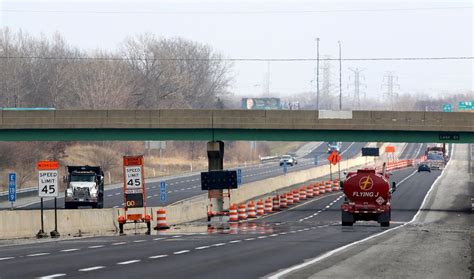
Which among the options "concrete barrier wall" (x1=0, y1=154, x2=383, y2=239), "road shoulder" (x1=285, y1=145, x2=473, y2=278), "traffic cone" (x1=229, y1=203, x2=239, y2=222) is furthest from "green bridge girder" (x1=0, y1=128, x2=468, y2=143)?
"road shoulder" (x1=285, y1=145, x2=473, y2=278)

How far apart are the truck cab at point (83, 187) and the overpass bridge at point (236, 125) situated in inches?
92.3

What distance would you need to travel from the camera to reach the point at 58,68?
155 metres

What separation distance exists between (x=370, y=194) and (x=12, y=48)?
115 meters

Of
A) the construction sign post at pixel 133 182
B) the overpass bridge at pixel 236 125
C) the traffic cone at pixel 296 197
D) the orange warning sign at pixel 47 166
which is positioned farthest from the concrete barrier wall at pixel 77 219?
the traffic cone at pixel 296 197

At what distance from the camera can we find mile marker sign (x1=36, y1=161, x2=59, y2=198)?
39812 mm

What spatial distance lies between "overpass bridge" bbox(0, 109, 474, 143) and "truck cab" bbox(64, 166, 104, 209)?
2344mm

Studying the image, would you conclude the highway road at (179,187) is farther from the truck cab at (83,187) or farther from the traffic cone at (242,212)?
the traffic cone at (242,212)

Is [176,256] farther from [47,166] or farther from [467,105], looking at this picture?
[467,105]

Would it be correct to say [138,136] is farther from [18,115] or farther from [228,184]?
[228,184]

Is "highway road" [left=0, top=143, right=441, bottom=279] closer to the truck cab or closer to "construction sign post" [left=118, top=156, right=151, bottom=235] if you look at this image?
"construction sign post" [left=118, top=156, right=151, bottom=235]

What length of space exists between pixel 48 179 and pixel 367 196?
15.9m

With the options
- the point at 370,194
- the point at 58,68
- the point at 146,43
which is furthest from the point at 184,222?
the point at 146,43

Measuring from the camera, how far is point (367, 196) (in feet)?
161

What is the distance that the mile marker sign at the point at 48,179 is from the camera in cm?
3981
